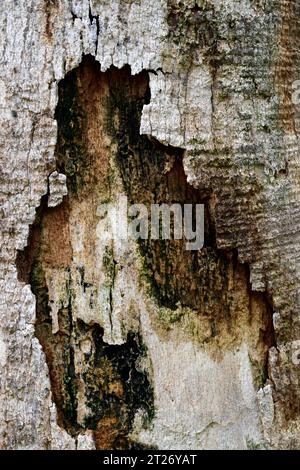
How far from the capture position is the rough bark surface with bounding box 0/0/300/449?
1543mm

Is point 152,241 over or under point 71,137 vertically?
under

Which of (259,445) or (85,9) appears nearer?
(85,9)

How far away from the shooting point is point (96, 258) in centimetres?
158

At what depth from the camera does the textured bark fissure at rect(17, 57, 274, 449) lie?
62.2 inches

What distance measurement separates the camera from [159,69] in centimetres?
154

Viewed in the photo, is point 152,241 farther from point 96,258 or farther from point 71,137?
point 71,137

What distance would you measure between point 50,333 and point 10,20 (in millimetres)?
733

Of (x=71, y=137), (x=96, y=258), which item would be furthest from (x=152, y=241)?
(x=71, y=137)

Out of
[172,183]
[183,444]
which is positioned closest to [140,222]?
[172,183]

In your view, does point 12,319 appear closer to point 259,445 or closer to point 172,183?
point 172,183

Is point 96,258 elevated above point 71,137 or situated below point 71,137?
below

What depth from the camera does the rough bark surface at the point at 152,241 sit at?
1.54m

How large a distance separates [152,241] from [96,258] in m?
0.14

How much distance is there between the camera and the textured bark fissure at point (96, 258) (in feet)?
5.18
